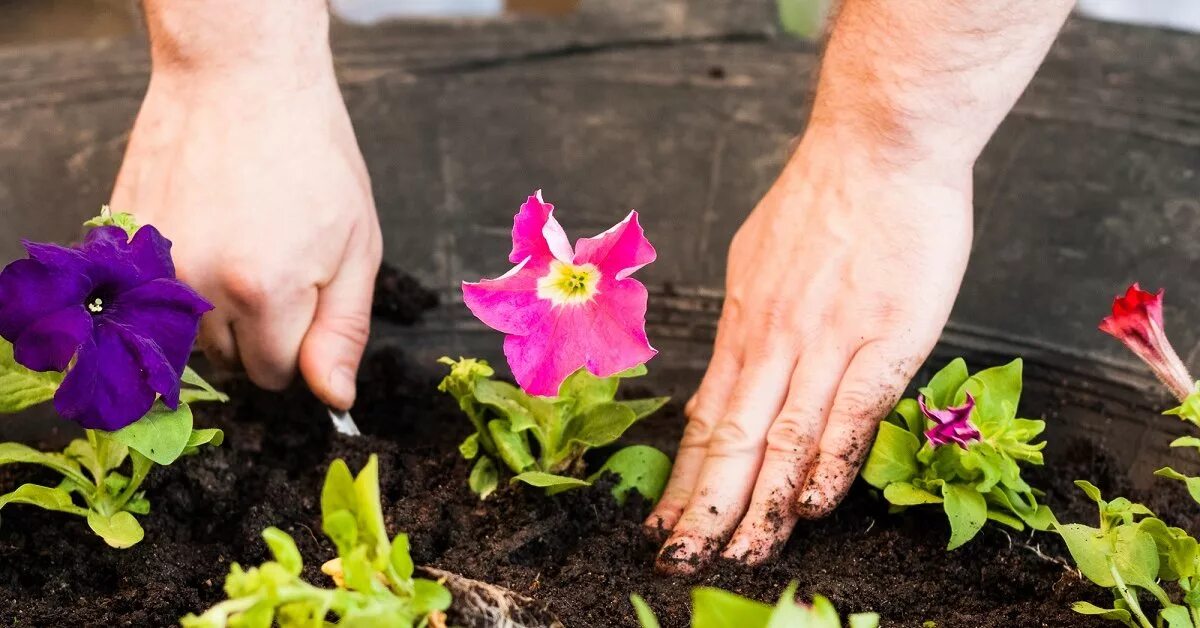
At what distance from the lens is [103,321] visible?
3.07ft

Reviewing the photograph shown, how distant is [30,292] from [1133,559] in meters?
0.94

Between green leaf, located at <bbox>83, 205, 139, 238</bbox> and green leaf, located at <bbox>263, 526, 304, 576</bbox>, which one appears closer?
green leaf, located at <bbox>263, 526, 304, 576</bbox>

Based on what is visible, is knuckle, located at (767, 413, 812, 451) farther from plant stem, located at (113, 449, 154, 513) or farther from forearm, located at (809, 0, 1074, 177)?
plant stem, located at (113, 449, 154, 513)

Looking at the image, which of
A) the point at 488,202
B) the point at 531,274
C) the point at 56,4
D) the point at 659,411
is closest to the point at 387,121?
the point at 488,202

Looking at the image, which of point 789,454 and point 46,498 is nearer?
point 46,498

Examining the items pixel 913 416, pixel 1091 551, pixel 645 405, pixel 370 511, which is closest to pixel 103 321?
pixel 370 511

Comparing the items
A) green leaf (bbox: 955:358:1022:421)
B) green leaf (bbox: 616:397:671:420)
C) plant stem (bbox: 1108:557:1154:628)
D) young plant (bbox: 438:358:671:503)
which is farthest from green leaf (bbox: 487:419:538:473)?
plant stem (bbox: 1108:557:1154:628)

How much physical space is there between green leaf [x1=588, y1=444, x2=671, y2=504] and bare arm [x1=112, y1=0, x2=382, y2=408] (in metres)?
0.31

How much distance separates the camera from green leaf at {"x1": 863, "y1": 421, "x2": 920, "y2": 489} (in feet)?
3.46

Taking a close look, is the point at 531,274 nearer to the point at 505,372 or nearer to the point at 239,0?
the point at 505,372

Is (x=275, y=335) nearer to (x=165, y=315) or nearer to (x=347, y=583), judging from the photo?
(x=165, y=315)

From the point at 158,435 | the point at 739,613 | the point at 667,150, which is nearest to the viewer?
the point at 739,613

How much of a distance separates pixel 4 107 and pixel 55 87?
83mm

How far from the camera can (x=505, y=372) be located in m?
1.35
